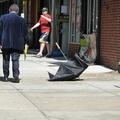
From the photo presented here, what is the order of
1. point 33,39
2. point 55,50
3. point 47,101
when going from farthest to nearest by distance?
point 33,39
point 55,50
point 47,101

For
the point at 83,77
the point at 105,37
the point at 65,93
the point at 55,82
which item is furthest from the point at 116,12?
the point at 65,93

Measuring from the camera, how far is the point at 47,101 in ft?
28.8

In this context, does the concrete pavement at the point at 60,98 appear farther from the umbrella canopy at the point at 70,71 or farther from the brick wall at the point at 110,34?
the brick wall at the point at 110,34

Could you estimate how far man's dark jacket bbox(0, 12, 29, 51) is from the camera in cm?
1109

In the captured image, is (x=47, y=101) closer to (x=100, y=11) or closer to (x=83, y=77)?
(x=83, y=77)

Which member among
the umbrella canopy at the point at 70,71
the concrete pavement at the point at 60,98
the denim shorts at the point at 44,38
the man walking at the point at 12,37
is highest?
the man walking at the point at 12,37

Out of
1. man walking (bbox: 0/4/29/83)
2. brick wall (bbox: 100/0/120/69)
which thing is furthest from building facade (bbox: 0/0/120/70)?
man walking (bbox: 0/4/29/83)

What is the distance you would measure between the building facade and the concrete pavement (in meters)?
1.96

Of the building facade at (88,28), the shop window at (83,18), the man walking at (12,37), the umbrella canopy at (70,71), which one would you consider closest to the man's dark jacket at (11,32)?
the man walking at (12,37)

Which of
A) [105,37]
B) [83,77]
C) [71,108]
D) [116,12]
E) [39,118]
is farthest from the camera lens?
[105,37]

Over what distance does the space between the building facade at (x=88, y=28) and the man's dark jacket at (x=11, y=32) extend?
3.96 metres

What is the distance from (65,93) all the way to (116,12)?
5381 mm

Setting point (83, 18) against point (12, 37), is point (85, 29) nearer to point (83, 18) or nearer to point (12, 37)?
point (83, 18)

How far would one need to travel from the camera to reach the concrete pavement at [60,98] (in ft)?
24.6
